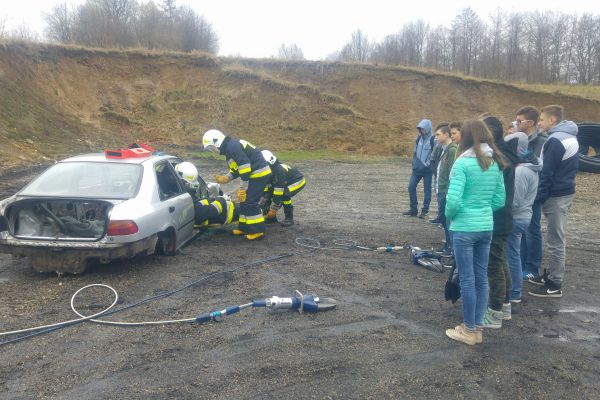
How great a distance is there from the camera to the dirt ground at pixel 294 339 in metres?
3.41

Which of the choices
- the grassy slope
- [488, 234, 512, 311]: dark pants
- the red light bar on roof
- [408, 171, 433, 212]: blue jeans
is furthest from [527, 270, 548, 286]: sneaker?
the grassy slope

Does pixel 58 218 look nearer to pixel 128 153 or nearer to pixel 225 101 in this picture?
pixel 128 153

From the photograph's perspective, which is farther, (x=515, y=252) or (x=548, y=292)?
(x=548, y=292)

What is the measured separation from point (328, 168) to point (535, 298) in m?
14.1

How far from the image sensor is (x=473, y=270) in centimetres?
412

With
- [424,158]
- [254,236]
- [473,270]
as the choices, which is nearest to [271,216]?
[254,236]

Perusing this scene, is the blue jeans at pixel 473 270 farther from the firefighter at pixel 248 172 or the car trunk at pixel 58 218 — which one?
the firefighter at pixel 248 172

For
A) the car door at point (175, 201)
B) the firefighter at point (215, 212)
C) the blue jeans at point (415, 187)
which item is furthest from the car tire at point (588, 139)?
the car door at point (175, 201)

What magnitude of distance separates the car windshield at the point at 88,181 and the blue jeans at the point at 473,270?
12.4 ft

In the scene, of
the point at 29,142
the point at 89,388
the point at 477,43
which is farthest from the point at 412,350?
the point at 477,43

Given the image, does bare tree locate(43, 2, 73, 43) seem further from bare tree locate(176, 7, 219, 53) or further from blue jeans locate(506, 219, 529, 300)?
blue jeans locate(506, 219, 529, 300)

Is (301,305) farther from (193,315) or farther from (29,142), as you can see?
(29,142)

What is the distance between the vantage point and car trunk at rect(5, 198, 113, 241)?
18.4 feet

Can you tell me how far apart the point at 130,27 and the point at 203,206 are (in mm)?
36385
